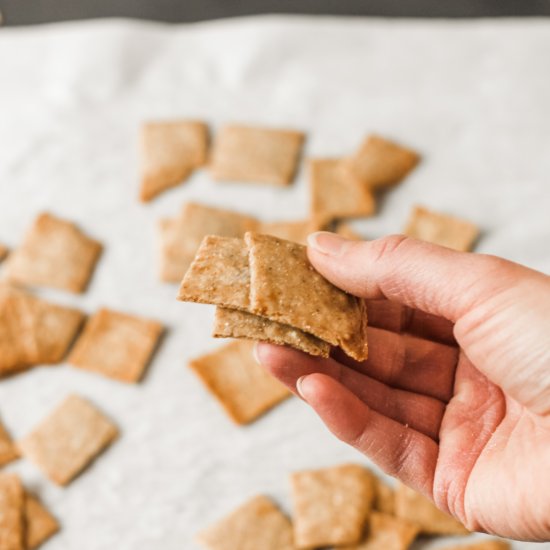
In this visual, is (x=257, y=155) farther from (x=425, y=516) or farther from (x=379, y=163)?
(x=425, y=516)

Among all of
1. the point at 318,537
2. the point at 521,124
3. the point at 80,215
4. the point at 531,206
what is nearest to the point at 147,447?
the point at 318,537

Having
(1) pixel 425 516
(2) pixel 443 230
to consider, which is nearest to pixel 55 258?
(2) pixel 443 230

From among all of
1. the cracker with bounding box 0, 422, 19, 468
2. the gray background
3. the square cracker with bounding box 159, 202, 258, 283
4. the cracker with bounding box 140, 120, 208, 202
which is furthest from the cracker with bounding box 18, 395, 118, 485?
the gray background

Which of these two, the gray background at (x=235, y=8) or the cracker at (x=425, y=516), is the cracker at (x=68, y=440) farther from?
the gray background at (x=235, y=8)

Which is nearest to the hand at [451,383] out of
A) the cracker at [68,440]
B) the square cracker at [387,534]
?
the square cracker at [387,534]

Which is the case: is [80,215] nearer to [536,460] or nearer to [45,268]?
[45,268]

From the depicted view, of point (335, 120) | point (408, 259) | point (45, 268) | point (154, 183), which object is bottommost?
point (45, 268)
